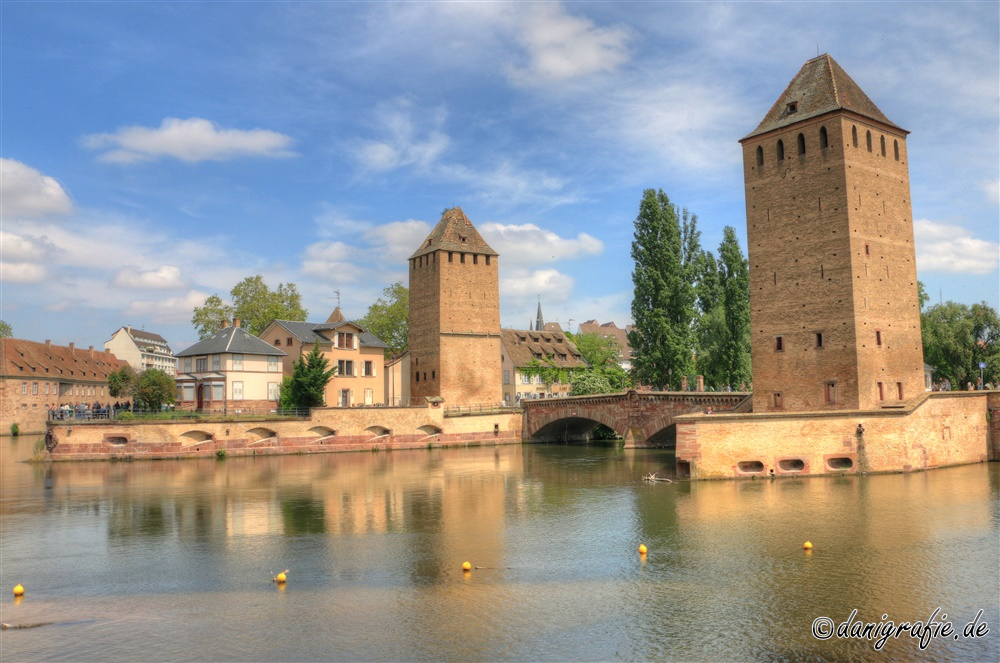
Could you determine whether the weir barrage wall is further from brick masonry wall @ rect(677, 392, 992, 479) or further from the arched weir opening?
brick masonry wall @ rect(677, 392, 992, 479)

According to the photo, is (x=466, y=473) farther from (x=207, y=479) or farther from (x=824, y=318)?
(x=824, y=318)

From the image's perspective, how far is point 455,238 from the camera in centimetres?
5478

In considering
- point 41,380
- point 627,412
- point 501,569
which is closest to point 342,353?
point 627,412

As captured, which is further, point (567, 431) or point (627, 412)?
point (567, 431)

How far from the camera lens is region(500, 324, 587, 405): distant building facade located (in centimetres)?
6297

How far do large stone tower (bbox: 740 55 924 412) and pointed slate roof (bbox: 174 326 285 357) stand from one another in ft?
96.8

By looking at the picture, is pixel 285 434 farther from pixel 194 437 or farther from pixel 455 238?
pixel 455 238

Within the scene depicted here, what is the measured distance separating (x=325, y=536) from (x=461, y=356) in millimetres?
33782

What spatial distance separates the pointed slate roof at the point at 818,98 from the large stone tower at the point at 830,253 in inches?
2.5

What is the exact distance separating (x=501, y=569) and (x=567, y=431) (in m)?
36.5

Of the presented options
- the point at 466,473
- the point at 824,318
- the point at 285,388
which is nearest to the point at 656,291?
the point at 824,318

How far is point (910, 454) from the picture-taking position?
28.6 meters

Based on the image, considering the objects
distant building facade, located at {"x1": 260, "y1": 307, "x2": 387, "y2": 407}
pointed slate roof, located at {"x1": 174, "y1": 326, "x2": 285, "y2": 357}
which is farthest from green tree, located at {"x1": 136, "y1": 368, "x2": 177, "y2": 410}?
distant building facade, located at {"x1": 260, "y1": 307, "x2": 387, "y2": 407}

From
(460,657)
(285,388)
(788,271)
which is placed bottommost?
(460,657)
